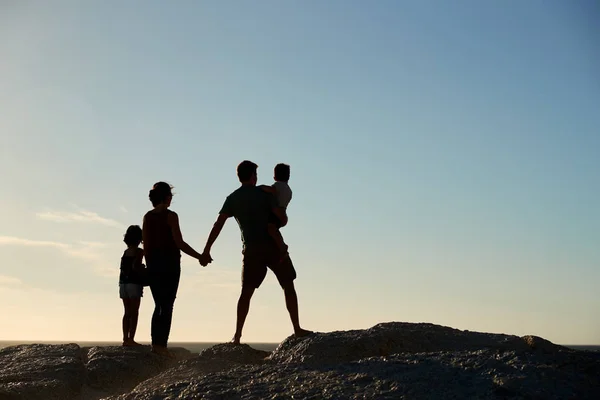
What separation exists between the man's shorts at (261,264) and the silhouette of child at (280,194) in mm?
79

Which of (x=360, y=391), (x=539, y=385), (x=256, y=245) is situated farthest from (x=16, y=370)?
(x=539, y=385)

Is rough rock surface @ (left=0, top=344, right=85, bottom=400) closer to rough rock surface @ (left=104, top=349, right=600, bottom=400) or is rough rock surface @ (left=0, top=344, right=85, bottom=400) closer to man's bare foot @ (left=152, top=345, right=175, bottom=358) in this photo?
man's bare foot @ (left=152, top=345, right=175, bottom=358)

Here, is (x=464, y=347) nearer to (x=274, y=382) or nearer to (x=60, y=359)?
(x=274, y=382)

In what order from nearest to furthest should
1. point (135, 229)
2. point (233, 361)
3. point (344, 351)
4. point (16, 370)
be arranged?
1. point (344, 351)
2. point (233, 361)
3. point (16, 370)
4. point (135, 229)

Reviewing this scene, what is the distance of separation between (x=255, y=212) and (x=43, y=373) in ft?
9.91

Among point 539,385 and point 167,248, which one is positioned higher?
point 167,248

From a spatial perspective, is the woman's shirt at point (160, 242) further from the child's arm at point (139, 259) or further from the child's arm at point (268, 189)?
the child's arm at point (268, 189)

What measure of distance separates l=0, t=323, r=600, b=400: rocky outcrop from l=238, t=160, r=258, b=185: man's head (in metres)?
1.98

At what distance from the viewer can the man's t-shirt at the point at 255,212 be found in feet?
29.3

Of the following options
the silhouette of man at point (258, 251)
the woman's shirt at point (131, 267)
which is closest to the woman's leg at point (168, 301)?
the silhouette of man at point (258, 251)

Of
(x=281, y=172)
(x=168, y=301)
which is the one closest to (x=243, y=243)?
(x=281, y=172)

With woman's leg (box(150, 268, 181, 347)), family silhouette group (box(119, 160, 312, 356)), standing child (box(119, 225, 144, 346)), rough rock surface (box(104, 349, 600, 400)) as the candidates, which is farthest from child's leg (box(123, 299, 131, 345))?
rough rock surface (box(104, 349, 600, 400))

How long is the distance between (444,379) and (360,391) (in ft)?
2.11

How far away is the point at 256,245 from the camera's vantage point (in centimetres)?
895
